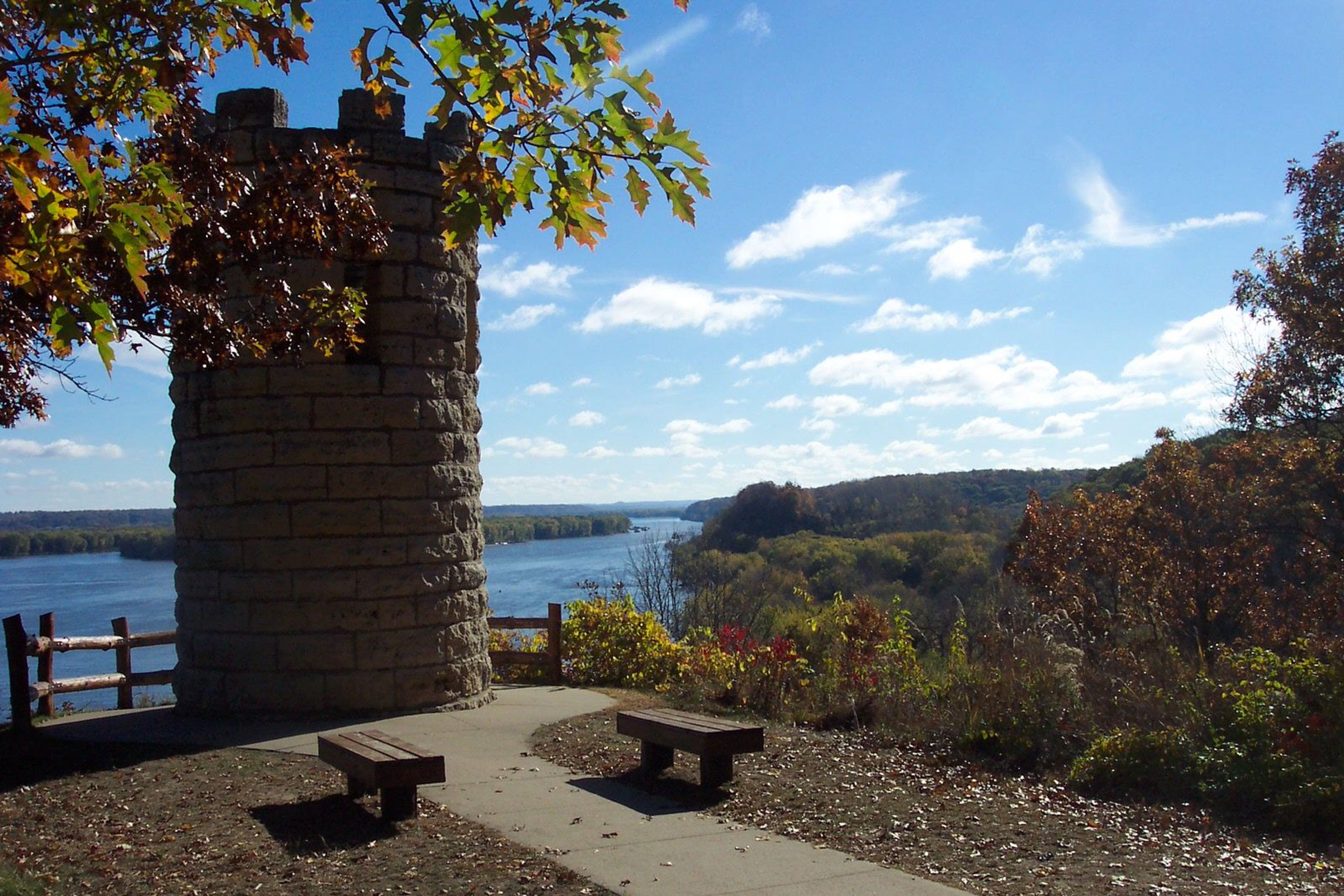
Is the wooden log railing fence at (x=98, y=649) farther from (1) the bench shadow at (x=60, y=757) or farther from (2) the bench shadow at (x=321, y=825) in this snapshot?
(2) the bench shadow at (x=321, y=825)

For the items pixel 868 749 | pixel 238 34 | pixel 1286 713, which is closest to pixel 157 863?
pixel 238 34

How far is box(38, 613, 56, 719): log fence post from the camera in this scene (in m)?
10.9

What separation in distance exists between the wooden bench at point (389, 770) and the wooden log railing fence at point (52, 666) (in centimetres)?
461

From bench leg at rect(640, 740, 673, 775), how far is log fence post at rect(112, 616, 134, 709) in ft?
24.6

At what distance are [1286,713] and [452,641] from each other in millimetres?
6904

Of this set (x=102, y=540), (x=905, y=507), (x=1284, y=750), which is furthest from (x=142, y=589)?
(x=1284, y=750)

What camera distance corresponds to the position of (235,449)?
9680mm

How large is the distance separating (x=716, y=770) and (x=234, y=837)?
3.04 meters

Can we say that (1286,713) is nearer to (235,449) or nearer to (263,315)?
(263,315)

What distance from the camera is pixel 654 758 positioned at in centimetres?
775

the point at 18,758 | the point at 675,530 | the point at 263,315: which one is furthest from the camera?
the point at 675,530

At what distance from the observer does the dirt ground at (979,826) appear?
5.50 meters

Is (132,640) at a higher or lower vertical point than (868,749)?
higher

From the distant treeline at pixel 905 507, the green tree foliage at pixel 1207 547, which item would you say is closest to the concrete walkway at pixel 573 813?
the green tree foliage at pixel 1207 547
